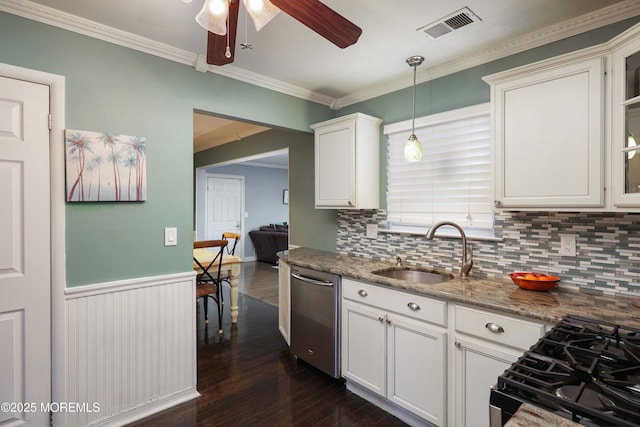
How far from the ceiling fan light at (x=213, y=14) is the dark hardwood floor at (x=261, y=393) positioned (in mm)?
2198

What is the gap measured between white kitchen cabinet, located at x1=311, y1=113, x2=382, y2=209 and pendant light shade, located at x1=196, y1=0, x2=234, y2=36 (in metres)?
1.70

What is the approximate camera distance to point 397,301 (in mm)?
2074

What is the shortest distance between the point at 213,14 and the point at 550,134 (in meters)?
1.76

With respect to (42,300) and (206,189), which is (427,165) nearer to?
(42,300)

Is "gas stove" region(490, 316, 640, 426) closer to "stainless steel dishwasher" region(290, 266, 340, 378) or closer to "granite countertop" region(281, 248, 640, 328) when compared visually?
"granite countertop" region(281, 248, 640, 328)

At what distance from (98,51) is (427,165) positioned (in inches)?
95.5

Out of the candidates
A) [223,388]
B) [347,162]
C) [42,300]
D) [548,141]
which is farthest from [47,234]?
[548,141]

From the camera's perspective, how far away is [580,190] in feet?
5.51

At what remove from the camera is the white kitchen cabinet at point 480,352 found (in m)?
1.56

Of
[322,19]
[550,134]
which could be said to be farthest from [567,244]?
[322,19]

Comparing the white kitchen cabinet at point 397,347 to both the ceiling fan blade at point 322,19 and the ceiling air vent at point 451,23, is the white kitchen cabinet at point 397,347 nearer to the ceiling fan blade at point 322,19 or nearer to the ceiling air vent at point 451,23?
the ceiling fan blade at point 322,19

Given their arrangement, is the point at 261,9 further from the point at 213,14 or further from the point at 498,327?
the point at 498,327

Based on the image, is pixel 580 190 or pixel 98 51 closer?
pixel 580 190

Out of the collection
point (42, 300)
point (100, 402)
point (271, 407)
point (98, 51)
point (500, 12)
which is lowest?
A: point (271, 407)
